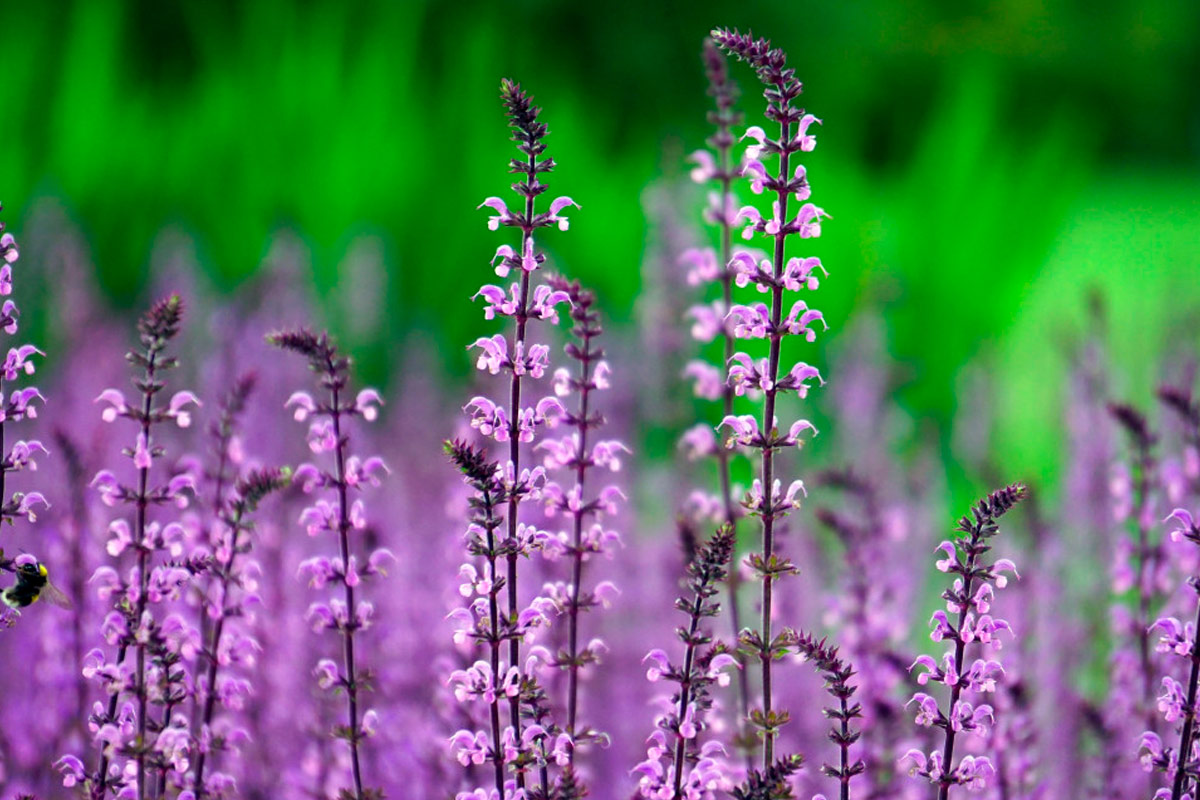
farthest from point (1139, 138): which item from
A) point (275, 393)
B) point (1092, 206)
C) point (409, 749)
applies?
point (409, 749)

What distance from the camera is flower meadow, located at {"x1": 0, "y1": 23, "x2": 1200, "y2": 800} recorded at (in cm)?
172

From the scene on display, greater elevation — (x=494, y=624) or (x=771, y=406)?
(x=771, y=406)

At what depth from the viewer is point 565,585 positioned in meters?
2.01

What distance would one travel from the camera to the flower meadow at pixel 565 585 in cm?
172

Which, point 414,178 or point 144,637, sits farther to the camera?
point 414,178

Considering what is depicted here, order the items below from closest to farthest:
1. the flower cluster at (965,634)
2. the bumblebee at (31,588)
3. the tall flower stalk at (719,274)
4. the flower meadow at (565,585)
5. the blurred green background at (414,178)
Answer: the flower cluster at (965,634), the flower meadow at (565,585), the bumblebee at (31,588), the tall flower stalk at (719,274), the blurred green background at (414,178)

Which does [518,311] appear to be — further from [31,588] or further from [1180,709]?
[1180,709]

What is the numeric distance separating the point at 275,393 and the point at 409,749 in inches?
69.5

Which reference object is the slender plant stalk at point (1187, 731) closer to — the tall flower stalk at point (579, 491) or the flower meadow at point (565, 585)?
the flower meadow at point (565, 585)

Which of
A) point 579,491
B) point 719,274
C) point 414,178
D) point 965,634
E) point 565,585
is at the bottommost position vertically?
point 965,634

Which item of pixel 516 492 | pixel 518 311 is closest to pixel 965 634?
pixel 516 492

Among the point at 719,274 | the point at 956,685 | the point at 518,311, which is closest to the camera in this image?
the point at 956,685

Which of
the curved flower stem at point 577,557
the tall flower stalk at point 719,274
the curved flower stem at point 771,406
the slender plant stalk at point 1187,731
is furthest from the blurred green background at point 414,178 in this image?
the slender plant stalk at point 1187,731

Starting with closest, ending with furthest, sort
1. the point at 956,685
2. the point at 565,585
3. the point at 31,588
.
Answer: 1. the point at 956,685
2. the point at 31,588
3. the point at 565,585
